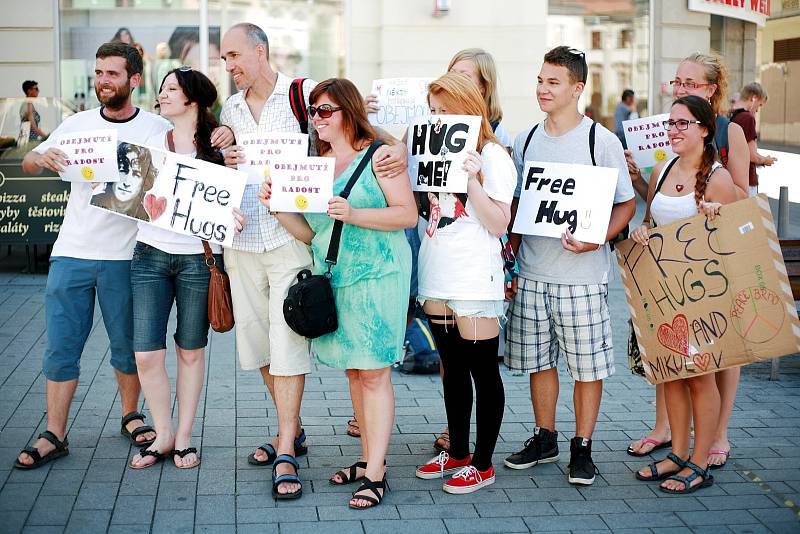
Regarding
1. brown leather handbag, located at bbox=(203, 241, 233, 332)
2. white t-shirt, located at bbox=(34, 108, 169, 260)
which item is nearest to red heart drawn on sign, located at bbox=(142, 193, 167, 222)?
→ brown leather handbag, located at bbox=(203, 241, 233, 332)

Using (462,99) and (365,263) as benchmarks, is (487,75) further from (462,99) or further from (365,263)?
(365,263)

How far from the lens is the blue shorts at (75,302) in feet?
17.6

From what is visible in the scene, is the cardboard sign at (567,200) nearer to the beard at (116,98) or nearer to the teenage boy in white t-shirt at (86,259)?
the teenage boy in white t-shirt at (86,259)

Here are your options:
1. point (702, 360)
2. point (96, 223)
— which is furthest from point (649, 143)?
point (96, 223)

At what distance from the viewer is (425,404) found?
6516 millimetres

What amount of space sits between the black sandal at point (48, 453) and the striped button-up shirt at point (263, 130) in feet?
4.51

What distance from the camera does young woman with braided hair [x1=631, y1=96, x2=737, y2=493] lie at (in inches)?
197

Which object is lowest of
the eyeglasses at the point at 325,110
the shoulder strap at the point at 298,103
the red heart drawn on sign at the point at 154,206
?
the red heart drawn on sign at the point at 154,206

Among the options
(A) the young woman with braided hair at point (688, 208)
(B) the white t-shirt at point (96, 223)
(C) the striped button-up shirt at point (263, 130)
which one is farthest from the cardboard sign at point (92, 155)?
(A) the young woman with braided hair at point (688, 208)

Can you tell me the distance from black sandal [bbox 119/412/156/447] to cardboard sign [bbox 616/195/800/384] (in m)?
2.57

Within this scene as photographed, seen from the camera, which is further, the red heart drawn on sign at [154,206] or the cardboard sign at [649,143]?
the cardboard sign at [649,143]

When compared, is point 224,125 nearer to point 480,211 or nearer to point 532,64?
point 480,211

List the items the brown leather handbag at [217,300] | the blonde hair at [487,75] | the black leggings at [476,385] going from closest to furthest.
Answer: the black leggings at [476,385], the brown leather handbag at [217,300], the blonde hair at [487,75]

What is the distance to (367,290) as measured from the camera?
4863mm
